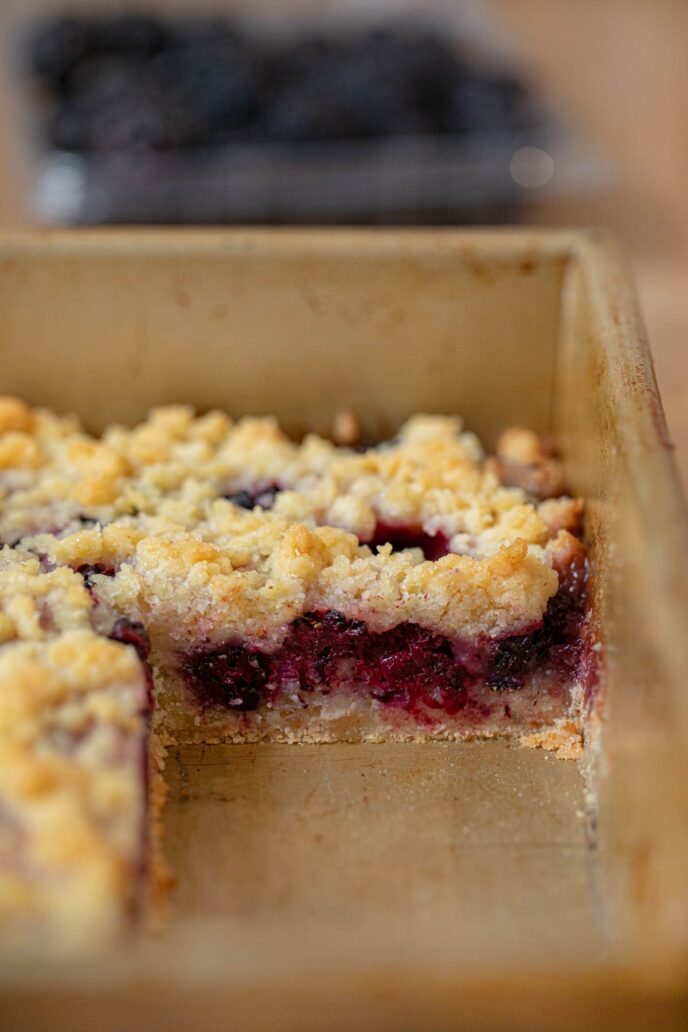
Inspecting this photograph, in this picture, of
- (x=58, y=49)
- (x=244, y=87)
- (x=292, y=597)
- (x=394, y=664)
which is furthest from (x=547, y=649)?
(x=58, y=49)

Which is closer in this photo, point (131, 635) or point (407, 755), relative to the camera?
point (131, 635)

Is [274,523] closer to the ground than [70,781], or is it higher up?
higher up

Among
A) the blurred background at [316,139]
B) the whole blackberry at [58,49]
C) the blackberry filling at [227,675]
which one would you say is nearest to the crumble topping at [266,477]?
the blackberry filling at [227,675]

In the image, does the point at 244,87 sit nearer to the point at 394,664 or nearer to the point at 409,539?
the point at 409,539

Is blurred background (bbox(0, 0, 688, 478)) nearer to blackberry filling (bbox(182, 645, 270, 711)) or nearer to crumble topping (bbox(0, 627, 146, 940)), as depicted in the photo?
blackberry filling (bbox(182, 645, 270, 711))

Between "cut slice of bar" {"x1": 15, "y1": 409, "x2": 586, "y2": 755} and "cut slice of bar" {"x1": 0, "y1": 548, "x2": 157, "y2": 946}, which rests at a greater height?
"cut slice of bar" {"x1": 15, "y1": 409, "x2": 586, "y2": 755}

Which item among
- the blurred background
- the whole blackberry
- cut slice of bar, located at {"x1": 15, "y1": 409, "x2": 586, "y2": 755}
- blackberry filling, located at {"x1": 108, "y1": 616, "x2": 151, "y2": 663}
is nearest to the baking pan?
cut slice of bar, located at {"x1": 15, "y1": 409, "x2": 586, "y2": 755}
